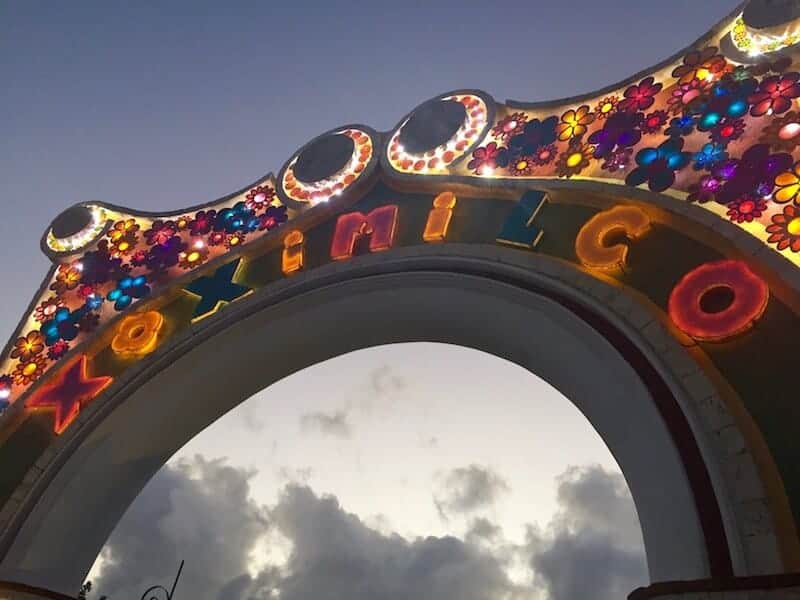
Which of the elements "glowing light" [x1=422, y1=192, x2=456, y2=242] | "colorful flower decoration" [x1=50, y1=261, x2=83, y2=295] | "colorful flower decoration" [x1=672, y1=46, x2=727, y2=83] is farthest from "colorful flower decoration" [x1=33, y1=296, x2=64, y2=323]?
"colorful flower decoration" [x1=672, y1=46, x2=727, y2=83]

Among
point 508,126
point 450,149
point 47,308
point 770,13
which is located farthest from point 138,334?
point 770,13

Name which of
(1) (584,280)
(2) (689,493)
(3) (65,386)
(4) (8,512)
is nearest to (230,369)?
(3) (65,386)

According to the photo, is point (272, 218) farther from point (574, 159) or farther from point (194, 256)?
point (574, 159)

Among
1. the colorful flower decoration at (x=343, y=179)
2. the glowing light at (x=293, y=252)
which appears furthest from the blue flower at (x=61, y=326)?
the colorful flower decoration at (x=343, y=179)

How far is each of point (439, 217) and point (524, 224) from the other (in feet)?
5.06

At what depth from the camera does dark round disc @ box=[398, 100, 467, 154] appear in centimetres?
1098

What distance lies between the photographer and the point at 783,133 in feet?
23.7

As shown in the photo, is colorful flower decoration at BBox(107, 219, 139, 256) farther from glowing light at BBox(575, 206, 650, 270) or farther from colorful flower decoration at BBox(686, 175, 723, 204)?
colorful flower decoration at BBox(686, 175, 723, 204)

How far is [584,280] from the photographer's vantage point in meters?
7.36

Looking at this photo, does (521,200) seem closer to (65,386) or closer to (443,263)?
(443,263)

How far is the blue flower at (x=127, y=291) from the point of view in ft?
38.4

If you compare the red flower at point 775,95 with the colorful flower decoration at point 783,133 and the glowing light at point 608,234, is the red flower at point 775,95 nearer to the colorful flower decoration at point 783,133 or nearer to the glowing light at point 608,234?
the colorful flower decoration at point 783,133

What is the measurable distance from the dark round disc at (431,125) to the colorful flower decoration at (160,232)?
495 centimetres

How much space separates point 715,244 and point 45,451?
9524 mm
